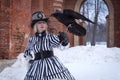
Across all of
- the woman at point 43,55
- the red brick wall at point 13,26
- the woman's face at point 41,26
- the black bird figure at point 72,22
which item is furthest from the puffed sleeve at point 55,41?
the red brick wall at point 13,26

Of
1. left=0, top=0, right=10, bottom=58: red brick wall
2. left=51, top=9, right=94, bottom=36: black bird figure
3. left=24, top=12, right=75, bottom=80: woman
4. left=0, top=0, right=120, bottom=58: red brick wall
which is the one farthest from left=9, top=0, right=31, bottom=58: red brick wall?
left=51, top=9, right=94, bottom=36: black bird figure

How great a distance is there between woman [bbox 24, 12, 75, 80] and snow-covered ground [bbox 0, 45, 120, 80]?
10.8 feet

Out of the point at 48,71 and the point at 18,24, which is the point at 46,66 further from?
the point at 18,24

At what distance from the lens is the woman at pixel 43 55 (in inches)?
197

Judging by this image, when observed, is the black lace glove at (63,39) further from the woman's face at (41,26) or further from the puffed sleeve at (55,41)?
the woman's face at (41,26)

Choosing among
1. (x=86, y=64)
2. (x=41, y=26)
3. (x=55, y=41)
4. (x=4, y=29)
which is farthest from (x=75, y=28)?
(x=86, y=64)

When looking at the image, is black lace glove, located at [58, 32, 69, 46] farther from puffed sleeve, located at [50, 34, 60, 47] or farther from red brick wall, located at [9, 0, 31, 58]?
red brick wall, located at [9, 0, 31, 58]

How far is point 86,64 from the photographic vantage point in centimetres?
1155

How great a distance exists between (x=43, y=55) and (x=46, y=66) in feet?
0.71

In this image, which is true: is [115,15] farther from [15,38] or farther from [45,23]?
[45,23]

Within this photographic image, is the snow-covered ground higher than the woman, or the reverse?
the woman

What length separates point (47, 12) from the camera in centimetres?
1552

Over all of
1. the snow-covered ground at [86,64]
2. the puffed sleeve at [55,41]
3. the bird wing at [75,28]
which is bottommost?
the snow-covered ground at [86,64]

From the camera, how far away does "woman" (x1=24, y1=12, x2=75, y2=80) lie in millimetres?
5004
